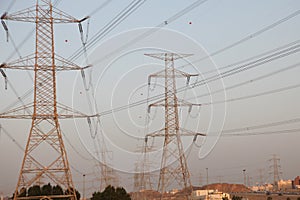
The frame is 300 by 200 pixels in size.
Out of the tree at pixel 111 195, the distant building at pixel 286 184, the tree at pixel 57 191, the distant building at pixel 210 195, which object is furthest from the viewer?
the distant building at pixel 286 184

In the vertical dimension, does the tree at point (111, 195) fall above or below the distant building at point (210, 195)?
above

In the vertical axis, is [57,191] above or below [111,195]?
above

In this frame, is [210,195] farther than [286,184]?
No

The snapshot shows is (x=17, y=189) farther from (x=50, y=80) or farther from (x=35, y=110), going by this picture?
(x=50, y=80)

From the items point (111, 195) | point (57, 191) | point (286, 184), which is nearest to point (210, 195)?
point (111, 195)

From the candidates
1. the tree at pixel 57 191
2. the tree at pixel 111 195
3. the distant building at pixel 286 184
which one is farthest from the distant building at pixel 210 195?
the distant building at pixel 286 184

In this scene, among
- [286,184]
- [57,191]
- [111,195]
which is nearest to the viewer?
[111,195]

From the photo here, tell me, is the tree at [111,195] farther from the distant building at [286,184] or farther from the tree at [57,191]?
the distant building at [286,184]

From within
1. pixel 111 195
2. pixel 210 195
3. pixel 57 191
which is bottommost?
pixel 210 195

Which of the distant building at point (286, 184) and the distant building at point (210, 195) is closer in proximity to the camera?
the distant building at point (210, 195)

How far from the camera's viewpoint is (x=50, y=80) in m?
34.9

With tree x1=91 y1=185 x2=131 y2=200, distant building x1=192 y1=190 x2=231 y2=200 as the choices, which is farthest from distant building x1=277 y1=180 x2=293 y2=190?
tree x1=91 y1=185 x2=131 y2=200

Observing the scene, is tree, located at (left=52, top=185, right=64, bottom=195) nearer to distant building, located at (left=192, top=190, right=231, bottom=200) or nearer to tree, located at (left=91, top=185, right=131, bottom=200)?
tree, located at (left=91, top=185, right=131, bottom=200)

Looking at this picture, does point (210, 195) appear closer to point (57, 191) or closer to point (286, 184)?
point (57, 191)
